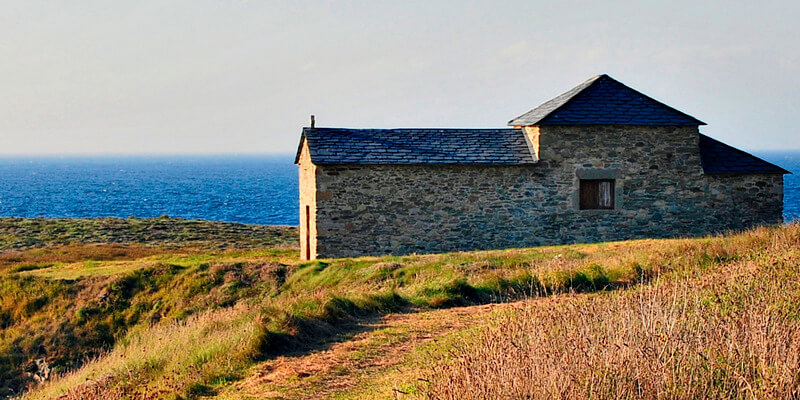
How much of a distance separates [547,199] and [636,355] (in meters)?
15.0

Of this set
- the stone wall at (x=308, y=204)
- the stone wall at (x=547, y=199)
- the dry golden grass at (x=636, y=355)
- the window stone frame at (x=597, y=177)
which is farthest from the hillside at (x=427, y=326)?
the window stone frame at (x=597, y=177)

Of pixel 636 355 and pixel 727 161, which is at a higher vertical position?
pixel 727 161

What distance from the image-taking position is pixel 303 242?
21.9 m

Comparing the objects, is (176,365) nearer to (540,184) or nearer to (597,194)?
(540,184)

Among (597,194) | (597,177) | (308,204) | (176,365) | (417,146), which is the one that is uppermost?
(417,146)

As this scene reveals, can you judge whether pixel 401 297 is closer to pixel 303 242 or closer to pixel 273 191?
pixel 303 242

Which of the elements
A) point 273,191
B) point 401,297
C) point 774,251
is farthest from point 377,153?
point 273,191

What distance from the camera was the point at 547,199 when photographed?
20.0m

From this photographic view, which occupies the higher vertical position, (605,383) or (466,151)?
(466,151)

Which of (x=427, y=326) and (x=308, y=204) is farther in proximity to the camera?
(x=308, y=204)

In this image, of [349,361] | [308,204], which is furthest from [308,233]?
[349,361]

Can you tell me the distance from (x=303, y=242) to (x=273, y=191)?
69318 millimetres

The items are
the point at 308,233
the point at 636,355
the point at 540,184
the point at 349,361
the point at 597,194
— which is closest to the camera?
the point at 636,355

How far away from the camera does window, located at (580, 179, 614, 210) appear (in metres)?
20.2
